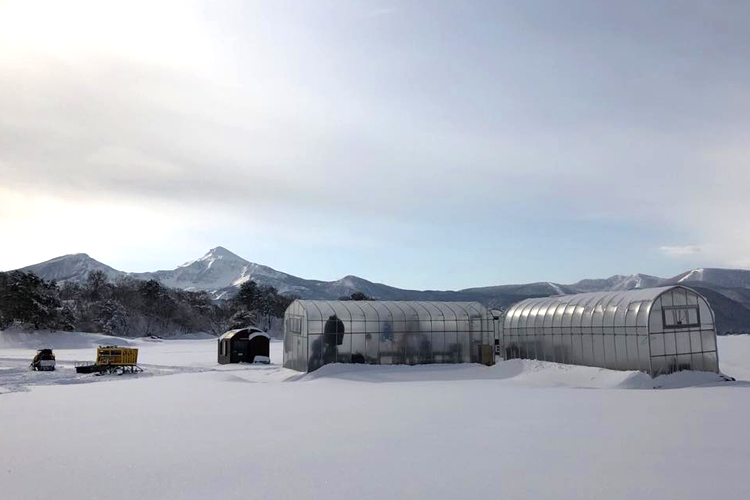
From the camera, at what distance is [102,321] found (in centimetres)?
10125

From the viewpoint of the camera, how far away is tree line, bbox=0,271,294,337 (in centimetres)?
8181

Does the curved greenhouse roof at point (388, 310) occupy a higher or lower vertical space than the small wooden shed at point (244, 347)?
higher

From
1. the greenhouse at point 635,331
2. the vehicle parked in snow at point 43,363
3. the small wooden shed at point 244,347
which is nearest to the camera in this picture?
the greenhouse at point 635,331

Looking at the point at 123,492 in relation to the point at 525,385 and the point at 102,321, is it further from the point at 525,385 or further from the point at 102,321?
the point at 102,321

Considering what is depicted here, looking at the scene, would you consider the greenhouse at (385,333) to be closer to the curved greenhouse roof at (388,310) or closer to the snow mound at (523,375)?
the curved greenhouse roof at (388,310)

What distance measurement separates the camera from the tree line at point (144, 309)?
81812 mm

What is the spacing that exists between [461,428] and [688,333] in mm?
21788

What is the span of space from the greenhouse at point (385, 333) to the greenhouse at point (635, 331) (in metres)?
5.30

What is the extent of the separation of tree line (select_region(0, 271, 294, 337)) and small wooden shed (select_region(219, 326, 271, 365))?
45.8 m

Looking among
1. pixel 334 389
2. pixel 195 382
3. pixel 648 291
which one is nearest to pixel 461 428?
pixel 334 389

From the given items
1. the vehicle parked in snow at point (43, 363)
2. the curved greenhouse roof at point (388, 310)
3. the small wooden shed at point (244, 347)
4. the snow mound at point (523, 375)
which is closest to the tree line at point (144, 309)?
the vehicle parked in snow at point (43, 363)

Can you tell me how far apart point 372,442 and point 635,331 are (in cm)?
2160

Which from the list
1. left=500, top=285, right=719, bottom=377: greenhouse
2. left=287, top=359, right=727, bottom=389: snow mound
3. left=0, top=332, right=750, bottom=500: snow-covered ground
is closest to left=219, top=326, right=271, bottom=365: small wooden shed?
left=287, top=359, right=727, bottom=389: snow mound

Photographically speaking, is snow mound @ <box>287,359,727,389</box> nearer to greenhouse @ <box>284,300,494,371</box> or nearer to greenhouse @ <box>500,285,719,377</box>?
greenhouse @ <box>500,285,719,377</box>
